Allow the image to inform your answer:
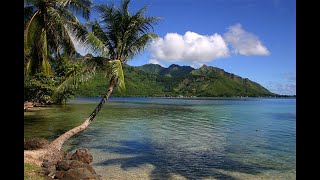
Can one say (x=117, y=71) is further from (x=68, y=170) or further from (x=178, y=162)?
(x=68, y=170)

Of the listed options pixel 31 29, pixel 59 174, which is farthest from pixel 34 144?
pixel 31 29

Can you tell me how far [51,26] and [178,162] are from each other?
532 inches

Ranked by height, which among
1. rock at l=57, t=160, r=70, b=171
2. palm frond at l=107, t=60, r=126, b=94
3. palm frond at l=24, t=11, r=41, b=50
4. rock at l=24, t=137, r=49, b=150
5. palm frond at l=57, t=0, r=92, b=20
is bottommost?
rock at l=57, t=160, r=70, b=171

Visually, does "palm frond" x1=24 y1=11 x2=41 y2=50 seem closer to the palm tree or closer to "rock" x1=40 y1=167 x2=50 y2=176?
the palm tree

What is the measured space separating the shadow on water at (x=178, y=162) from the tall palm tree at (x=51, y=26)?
312 inches

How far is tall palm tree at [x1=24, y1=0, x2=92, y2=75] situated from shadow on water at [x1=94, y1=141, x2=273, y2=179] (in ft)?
26.0

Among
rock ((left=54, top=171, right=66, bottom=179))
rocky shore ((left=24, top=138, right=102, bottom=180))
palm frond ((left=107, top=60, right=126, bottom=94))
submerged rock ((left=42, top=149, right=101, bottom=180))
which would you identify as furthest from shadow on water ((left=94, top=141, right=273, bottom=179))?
palm frond ((left=107, top=60, right=126, bottom=94))

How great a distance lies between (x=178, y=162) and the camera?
683 inches

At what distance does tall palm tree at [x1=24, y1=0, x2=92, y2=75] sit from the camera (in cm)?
2077

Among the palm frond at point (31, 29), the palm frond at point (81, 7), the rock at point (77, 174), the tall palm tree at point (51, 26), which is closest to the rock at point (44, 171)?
the rock at point (77, 174)

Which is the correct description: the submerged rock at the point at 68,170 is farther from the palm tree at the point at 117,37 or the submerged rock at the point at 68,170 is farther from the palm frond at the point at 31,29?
the palm frond at the point at 31,29

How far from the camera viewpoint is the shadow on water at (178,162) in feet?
49.3

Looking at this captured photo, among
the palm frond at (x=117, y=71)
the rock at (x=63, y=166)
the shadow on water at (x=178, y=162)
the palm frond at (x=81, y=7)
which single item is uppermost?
the palm frond at (x=81, y=7)

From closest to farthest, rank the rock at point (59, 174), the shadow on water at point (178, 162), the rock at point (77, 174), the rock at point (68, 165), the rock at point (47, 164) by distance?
the rock at point (77, 174) → the rock at point (59, 174) → the rock at point (68, 165) → the rock at point (47, 164) → the shadow on water at point (178, 162)
